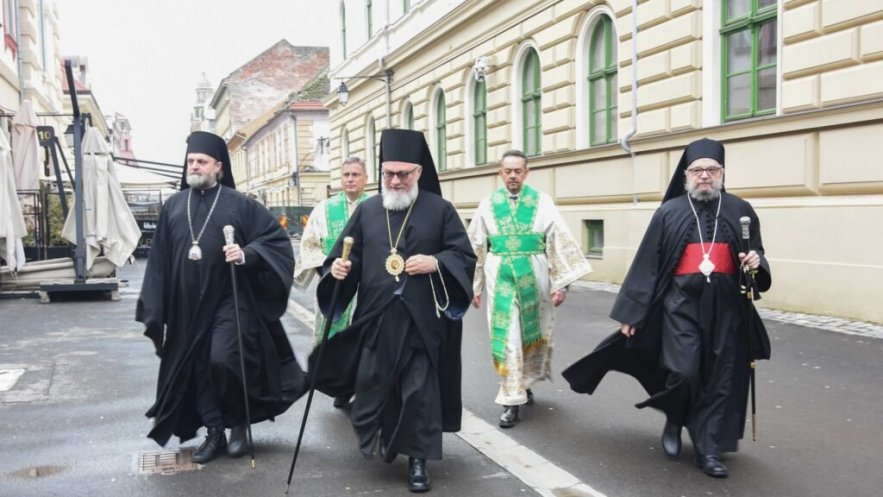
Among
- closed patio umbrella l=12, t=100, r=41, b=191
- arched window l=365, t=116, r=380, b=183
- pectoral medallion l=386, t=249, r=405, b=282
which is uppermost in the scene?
arched window l=365, t=116, r=380, b=183

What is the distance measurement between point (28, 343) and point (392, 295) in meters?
6.09

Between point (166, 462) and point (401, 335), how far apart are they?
1588 millimetres

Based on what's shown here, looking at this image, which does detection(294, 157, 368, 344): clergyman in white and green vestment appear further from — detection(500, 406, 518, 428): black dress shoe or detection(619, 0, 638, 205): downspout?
detection(619, 0, 638, 205): downspout

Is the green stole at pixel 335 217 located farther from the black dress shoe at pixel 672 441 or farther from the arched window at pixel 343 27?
the arched window at pixel 343 27

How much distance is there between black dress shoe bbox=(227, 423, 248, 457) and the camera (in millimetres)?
5305

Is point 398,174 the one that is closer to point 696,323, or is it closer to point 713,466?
point 696,323

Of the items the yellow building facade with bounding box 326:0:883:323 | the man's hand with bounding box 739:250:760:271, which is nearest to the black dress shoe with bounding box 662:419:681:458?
the man's hand with bounding box 739:250:760:271

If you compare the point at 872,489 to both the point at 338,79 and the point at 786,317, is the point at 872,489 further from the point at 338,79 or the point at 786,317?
the point at 338,79

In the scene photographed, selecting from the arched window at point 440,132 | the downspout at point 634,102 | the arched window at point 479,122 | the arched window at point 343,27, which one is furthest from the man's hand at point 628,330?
the arched window at point 343,27

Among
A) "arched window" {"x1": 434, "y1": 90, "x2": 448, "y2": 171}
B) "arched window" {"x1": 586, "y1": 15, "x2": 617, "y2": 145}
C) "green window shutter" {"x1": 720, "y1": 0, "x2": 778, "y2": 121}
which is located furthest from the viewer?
"arched window" {"x1": 434, "y1": 90, "x2": 448, "y2": 171}

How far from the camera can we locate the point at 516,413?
6203mm

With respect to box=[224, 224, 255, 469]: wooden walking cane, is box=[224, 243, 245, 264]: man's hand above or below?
above

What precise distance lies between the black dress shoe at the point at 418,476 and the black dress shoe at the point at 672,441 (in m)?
1.45

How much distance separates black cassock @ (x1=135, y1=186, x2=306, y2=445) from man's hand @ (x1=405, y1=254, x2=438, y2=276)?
0.96 metres
